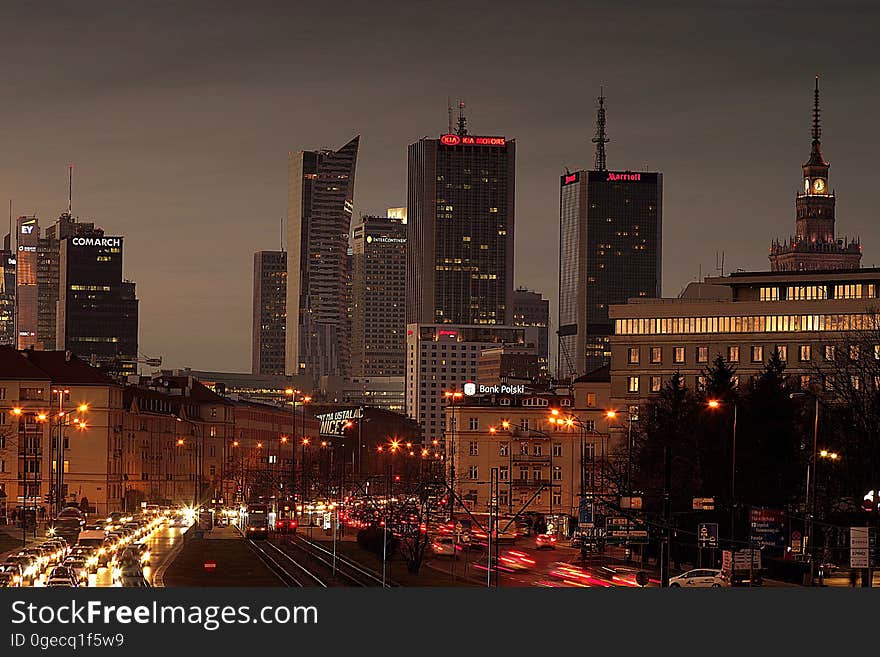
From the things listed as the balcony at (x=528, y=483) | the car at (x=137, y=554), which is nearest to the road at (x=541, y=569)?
the car at (x=137, y=554)

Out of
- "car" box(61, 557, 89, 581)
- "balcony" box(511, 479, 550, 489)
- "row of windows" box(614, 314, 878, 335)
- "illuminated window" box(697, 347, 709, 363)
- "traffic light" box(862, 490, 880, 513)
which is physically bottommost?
"balcony" box(511, 479, 550, 489)

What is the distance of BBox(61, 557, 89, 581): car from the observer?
81.9 meters

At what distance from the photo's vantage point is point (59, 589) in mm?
32031

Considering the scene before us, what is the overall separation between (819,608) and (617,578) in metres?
51.0

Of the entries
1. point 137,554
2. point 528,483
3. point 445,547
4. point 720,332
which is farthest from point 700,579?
point 528,483

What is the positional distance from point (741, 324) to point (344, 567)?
106m

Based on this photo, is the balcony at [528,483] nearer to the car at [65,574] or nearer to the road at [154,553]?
the road at [154,553]

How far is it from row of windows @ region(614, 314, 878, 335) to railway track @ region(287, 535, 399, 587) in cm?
7964

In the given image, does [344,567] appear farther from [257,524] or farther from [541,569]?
[257,524]

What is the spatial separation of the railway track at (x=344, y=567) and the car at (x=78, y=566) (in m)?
12.4

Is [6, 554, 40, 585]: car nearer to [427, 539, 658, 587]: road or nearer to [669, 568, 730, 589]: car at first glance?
[427, 539, 658, 587]: road

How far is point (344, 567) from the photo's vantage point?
94.7 metres

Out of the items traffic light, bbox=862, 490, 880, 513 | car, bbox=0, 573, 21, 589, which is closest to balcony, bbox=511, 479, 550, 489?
traffic light, bbox=862, 490, 880, 513

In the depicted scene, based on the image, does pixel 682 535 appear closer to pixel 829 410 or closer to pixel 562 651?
pixel 829 410
